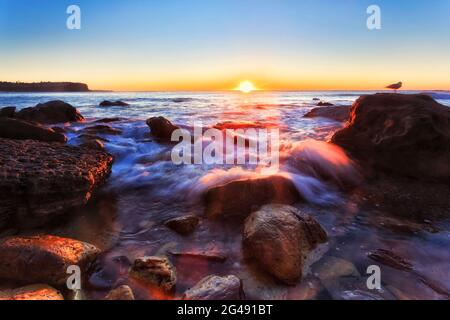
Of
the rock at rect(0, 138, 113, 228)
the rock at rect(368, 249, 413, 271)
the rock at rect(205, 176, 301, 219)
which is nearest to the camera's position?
the rock at rect(368, 249, 413, 271)

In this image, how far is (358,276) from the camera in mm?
2699

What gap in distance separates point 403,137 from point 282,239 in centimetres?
379

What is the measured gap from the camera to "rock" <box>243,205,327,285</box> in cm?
267

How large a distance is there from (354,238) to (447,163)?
115 inches

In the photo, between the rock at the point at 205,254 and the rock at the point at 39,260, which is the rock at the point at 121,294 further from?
the rock at the point at 205,254

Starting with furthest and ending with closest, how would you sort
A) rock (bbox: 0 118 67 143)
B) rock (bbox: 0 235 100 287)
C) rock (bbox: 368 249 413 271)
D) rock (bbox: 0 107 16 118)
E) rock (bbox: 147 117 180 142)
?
rock (bbox: 0 107 16 118)
rock (bbox: 147 117 180 142)
rock (bbox: 0 118 67 143)
rock (bbox: 368 249 413 271)
rock (bbox: 0 235 100 287)

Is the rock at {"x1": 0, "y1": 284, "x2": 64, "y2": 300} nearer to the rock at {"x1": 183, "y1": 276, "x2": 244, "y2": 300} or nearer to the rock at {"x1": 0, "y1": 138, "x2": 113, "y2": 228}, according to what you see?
the rock at {"x1": 183, "y1": 276, "x2": 244, "y2": 300}

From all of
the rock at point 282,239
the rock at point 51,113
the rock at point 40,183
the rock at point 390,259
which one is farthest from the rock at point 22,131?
the rock at point 390,259

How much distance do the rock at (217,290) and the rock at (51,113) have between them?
12.7 metres

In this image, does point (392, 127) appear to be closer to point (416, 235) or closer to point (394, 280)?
point (416, 235)

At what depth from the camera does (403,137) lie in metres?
5.25

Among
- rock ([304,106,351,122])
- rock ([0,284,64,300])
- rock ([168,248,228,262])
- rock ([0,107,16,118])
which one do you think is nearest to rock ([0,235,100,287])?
rock ([0,284,64,300])

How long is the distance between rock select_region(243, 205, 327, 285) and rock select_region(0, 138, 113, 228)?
2.36 meters
